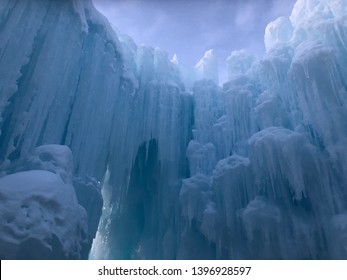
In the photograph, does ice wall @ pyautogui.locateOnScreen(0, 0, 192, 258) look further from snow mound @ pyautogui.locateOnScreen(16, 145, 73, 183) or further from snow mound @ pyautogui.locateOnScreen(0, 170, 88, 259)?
snow mound @ pyautogui.locateOnScreen(0, 170, 88, 259)

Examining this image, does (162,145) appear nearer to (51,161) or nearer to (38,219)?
(51,161)

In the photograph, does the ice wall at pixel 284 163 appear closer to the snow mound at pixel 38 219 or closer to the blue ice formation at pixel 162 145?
the blue ice formation at pixel 162 145

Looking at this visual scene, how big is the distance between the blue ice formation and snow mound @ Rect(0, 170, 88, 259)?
0.08 ft

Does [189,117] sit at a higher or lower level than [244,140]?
higher

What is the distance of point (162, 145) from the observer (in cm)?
1644

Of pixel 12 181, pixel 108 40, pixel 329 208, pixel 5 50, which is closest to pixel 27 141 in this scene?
pixel 5 50

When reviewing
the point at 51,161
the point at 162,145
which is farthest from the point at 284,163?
the point at 51,161

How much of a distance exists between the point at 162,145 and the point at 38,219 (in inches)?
392

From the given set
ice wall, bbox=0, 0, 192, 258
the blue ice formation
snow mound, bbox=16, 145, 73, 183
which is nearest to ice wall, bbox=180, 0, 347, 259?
the blue ice formation

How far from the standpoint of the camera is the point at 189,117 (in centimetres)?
1812
